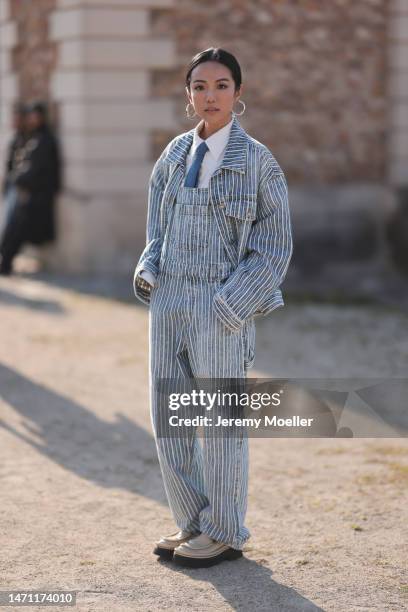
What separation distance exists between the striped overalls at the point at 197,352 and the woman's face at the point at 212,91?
26cm

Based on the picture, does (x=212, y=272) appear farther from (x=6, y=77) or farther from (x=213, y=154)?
(x=6, y=77)

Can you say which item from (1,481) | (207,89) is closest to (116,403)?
(1,481)

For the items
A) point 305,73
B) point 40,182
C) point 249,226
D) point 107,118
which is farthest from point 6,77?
point 249,226

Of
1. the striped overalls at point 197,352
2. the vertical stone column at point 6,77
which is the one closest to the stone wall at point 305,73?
the vertical stone column at point 6,77

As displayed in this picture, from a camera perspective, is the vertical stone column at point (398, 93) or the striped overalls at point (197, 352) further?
the vertical stone column at point (398, 93)

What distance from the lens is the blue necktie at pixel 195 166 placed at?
367 cm

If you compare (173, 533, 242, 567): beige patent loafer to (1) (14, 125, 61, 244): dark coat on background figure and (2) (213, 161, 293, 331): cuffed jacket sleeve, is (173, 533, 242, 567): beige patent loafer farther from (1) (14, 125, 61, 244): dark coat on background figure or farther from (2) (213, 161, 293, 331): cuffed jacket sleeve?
(1) (14, 125, 61, 244): dark coat on background figure

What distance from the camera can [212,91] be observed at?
359cm

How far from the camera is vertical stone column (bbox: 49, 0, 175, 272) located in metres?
10.5

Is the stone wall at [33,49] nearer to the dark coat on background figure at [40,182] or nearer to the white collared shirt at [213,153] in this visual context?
the dark coat on background figure at [40,182]

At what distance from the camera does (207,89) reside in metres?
3.59

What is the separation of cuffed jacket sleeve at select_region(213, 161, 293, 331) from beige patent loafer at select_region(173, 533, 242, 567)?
0.78 m

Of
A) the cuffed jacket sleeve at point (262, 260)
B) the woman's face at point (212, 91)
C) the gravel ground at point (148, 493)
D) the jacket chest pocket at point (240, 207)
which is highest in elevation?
the woman's face at point (212, 91)

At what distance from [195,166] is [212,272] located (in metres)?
0.37
